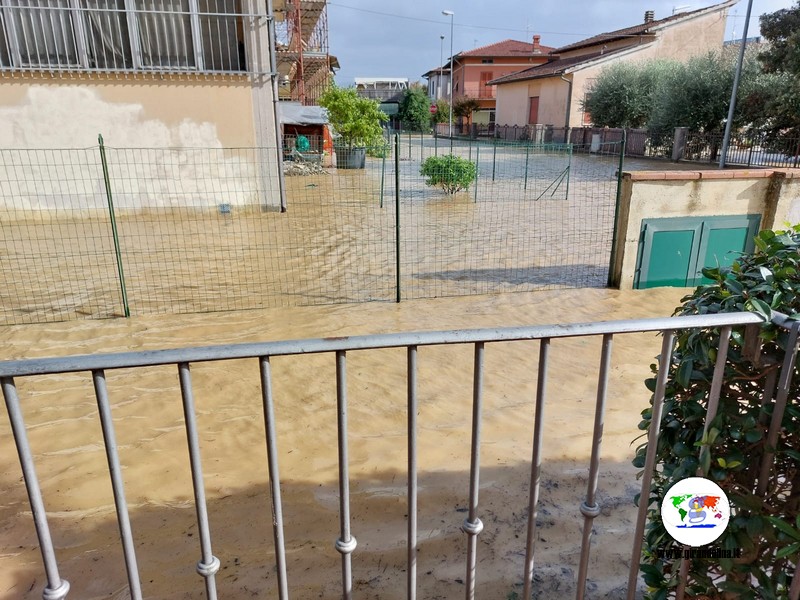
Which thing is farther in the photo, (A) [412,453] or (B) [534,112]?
(B) [534,112]

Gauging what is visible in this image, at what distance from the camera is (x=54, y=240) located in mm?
10781

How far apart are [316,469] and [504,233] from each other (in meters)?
8.30

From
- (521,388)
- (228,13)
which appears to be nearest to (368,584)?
(521,388)

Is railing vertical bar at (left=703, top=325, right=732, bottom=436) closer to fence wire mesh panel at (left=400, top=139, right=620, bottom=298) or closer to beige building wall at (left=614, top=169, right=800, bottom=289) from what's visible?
fence wire mesh panel at (left=400, top=139, right=620, bottom=298)

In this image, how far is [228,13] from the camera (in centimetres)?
1324

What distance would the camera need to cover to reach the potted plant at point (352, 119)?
2270cm

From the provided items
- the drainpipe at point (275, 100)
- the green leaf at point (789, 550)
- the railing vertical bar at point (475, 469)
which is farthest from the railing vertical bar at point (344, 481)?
the drainpipe at point (275, 100)

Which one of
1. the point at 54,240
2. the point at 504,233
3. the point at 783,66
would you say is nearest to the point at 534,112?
the point at 783,66

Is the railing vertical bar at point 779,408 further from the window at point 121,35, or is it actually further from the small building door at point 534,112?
the small building door at point 534,112

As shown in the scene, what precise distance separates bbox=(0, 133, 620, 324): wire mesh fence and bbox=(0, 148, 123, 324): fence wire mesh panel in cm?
3

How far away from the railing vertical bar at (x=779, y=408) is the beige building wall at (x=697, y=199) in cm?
604

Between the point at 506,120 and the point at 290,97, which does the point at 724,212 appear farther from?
the point at 506,120

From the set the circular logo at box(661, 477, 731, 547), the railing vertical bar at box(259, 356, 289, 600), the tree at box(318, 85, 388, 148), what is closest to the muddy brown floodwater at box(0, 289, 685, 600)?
the circular logo at box(661, 477, 731, 547)

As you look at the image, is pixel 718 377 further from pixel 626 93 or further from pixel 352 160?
pixel 626 93
